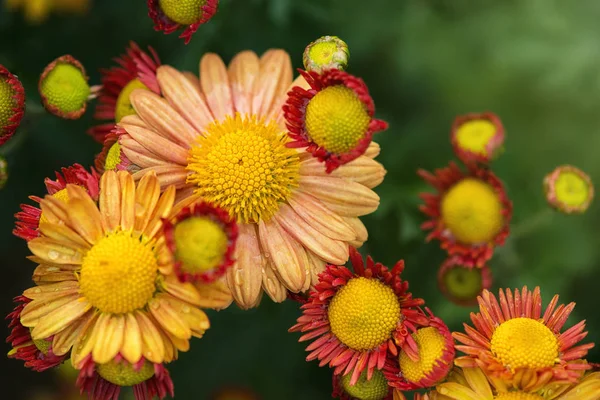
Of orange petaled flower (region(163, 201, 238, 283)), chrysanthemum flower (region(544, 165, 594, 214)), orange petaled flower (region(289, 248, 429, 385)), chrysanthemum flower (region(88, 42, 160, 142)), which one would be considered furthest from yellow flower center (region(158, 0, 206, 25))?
chrysanthemum flower (region(544, 165, 594, 214))

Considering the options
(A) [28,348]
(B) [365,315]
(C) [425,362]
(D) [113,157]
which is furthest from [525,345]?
(A) [28,348]

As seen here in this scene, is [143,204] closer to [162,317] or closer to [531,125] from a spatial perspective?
[162,317]

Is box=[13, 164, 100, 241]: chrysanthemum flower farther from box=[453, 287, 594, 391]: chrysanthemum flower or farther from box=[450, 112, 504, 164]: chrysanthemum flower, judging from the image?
box=[450, 112, 504, 164]: chrysanthemum flower

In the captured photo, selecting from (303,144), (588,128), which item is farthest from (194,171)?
(588,128)

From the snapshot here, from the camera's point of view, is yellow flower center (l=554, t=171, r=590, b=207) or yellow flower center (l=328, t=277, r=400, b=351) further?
yellow flower center (l=554, t=171, r=590, b=207)

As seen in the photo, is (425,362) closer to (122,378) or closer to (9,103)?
(122,378)
